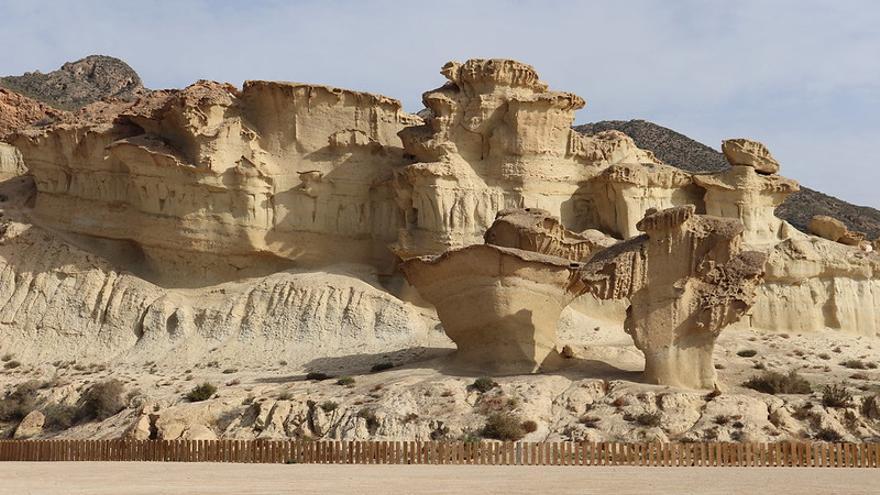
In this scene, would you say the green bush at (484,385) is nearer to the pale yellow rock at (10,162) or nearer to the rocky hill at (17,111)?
the pale yellow rock at (10,162)

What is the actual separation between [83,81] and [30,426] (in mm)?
48786

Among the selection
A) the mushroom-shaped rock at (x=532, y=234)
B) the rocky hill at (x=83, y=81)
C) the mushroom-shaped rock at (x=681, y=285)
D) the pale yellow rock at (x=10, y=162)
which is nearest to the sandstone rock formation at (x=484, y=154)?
the mushroom-shaped rock at (x=532, y=234)

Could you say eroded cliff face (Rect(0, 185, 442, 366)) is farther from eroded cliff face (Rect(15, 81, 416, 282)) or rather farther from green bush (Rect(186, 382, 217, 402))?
green bush (Rect(186, 382, 217, 402))

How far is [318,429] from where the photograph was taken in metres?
33.2

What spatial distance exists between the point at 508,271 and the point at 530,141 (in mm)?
11791

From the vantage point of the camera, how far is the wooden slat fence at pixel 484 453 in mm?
25609

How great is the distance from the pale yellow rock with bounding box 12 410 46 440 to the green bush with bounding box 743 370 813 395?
78.5 ft

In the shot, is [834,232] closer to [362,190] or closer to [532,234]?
[532,234]

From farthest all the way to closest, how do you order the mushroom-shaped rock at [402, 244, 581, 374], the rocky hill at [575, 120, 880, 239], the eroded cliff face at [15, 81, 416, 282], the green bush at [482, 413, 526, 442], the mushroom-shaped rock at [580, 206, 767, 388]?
the rocky hill at [575, 120, 880, 239] < the eroded cliff face at [15, 81, 416, 282] < the mushroom-shaped rock at [402, 244, 581, 374] < the mushroom-shaped rock at [580, 206, 767, 388] < the green bush at [482, 413, 526, 442]

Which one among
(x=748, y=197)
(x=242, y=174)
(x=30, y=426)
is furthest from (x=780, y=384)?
(x=30, y=426)

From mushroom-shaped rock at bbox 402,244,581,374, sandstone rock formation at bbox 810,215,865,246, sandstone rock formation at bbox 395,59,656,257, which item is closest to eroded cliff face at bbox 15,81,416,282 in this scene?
sandstone rock formation at bbox 395,59,656,257

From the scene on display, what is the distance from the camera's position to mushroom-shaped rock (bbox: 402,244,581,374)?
35.9 m

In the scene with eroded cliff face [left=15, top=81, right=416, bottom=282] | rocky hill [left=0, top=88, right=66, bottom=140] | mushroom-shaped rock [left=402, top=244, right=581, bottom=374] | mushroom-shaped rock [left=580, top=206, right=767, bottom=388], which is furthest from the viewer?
rocky hill [left=0, top=88, right=66, bottom=140]

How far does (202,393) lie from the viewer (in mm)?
37312
